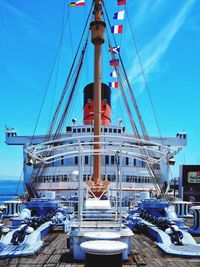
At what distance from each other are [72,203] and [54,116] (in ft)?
27.4

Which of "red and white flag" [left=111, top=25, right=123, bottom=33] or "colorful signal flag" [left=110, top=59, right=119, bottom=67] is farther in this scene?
"colorful signal flag" [left=110, top=59, right=119, bottom=67]

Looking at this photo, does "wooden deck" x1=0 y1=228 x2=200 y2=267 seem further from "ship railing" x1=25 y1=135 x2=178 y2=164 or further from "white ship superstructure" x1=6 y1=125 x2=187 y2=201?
"white ship superstructure" x1=6 y1=125 x2=187 y2=201

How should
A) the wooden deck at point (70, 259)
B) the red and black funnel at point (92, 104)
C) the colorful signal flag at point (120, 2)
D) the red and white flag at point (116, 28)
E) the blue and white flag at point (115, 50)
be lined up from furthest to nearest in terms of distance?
the red and black funnel at point (92, 104) < the blue and white flag at point (115, 50) < the red and white flag at point (116, 28) < the colorful signal flag at point (120, 2) < the wooden deck at point (70, 259)

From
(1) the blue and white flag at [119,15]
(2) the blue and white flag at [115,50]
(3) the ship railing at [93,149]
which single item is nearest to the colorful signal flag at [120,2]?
(1) the blue and white flag at [119,15]

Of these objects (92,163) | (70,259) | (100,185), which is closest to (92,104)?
(92,163)

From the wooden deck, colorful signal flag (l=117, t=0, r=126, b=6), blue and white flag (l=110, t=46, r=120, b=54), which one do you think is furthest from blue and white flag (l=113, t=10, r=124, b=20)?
the wooden deck

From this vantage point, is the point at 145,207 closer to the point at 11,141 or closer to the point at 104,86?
the point at 104,86

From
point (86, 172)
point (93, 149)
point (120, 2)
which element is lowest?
point (86, 172)

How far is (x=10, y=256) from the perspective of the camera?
9453 mm

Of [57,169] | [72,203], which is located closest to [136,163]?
[57,169]

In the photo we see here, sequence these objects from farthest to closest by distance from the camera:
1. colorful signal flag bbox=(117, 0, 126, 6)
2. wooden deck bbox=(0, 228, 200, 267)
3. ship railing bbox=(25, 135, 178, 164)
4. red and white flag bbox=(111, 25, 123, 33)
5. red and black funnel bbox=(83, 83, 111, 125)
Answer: red and black funnel bbox=(83, 83, 111, 125) → red and white flag bbox=(111, 25, 123, 33) → colorful signal flag bbox=(117, 0, 126, 6) → ship railing bbox=(25, 135, 178, 164) → wooden deck bbox=(0, 228, 200, 267)

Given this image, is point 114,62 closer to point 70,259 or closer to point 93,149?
point 93,149

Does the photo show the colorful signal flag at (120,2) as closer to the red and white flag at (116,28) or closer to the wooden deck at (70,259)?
the red and white flag at (116,28)

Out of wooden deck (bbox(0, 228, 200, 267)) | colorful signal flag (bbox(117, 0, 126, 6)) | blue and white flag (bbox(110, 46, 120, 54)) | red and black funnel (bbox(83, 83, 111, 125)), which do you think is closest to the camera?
wooden deck (bbox(0, 228, 200, 267))
